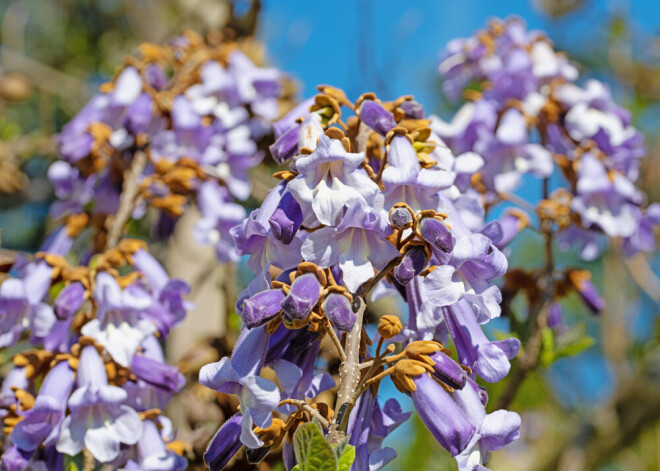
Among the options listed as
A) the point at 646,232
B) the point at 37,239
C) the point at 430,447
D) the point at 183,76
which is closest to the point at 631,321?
the point at 430,447

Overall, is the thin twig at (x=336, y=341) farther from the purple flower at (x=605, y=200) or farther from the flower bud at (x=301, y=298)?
the purple flower at (x=605, y=200)

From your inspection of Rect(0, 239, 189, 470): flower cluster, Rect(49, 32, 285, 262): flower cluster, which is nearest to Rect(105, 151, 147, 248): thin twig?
Rect(49, 32, 285, 262): flower cluster

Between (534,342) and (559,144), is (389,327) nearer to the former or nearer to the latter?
(534,342)

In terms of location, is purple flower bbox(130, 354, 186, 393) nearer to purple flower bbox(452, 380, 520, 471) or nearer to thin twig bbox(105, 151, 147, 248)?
thin twig bbox(105, 151, 147, 248)

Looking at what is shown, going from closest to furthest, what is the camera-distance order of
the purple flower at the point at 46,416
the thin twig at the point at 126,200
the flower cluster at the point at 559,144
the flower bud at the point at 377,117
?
the flower bud at the point at 377,117 → the purple flower at the point at 46,416 → the thin twig at the point at 126,200 → the flower cluster at the point at 559,144

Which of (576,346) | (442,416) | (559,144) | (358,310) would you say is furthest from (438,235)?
(559,144)

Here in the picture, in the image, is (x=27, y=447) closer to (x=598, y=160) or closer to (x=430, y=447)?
(x=598, y=160)

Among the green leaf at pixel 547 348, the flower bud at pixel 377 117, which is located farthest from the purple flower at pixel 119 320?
the green leaf at pixel 547 348
